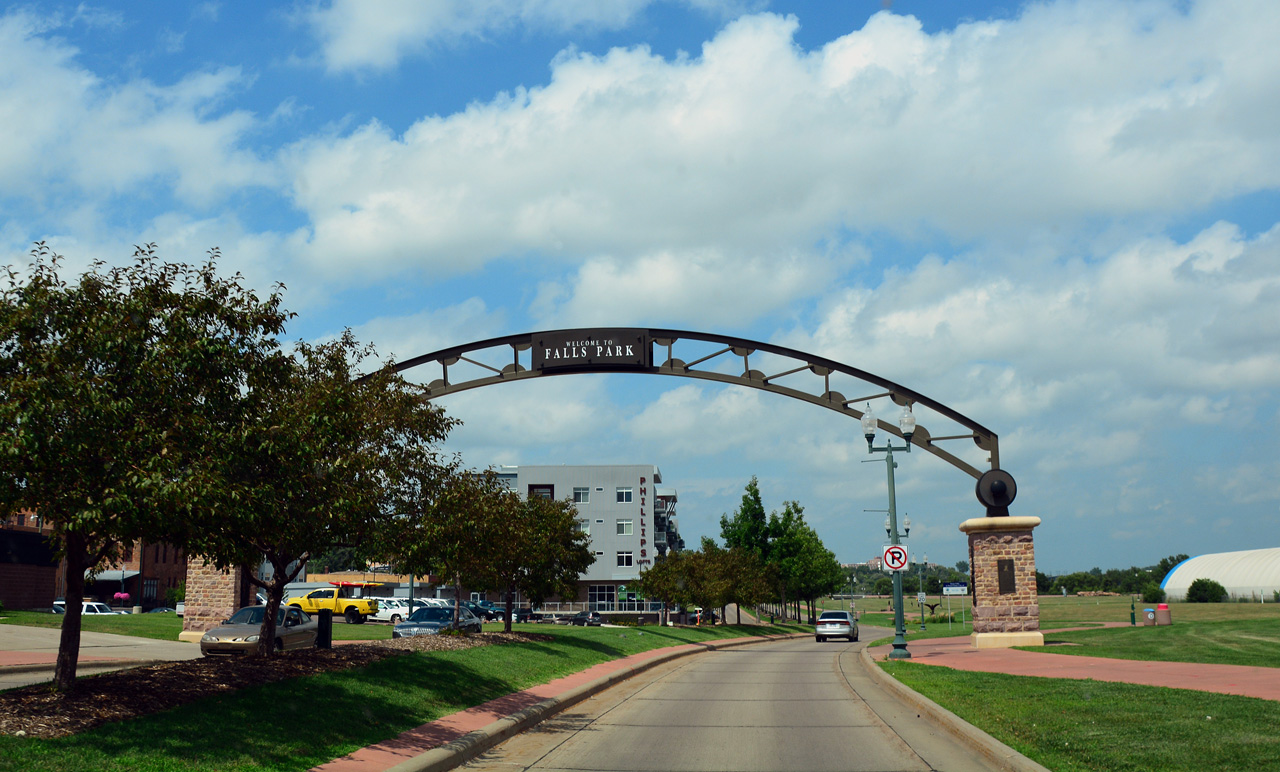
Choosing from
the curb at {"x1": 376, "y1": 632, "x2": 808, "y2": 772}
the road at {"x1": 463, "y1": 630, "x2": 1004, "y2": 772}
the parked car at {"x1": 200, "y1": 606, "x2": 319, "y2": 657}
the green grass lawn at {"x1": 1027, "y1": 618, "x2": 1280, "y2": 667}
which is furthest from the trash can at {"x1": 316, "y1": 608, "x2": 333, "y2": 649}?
the green grass lawn at {"x1": 1027, "y1": 618, "x2": 1280, "y2": 667}

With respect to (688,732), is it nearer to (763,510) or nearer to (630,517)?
(763,510)

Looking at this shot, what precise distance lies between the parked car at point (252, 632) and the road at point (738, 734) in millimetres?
8051

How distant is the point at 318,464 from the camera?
14484 millimetres

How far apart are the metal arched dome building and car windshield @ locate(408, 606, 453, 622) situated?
234 feet

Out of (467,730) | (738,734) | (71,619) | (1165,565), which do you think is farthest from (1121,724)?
(1165,565)

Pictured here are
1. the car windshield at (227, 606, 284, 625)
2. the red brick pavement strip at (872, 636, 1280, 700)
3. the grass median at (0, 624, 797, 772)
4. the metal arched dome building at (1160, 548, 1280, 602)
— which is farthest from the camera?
the metal arched dome building at (1160, 548, 1280, 602)

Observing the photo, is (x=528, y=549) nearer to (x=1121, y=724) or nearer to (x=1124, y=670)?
(x=1124, y=670)

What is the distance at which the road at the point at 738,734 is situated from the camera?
10.9 m

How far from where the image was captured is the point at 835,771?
10.4 metres

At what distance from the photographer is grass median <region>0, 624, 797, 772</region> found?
347 inches

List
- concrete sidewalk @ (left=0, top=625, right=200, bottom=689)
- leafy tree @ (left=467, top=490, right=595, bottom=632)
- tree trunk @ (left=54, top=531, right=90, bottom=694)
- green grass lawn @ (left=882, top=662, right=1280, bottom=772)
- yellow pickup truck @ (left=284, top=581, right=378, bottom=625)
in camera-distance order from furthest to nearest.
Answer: yellow pickup truck @ (left=284, top=581, right=378, bottom=625)
leafy tree @ (left=467, top=490, right=595, bottom=632)
concrete sidewalk @ (left=0, top=625, right=200, bottom=689)
tree trunk @ (left=54, top=531, right=90, bottom=694)
green grass lawn @ (left=882, top=662, right=1280, bottom=772)

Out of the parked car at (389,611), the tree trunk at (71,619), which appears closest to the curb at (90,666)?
the tree trunk at (71,619)

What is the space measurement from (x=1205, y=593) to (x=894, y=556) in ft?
205

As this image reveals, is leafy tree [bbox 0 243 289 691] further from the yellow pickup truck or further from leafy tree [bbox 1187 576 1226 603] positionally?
leafy tree [bbox 1187 576 1226 603]
